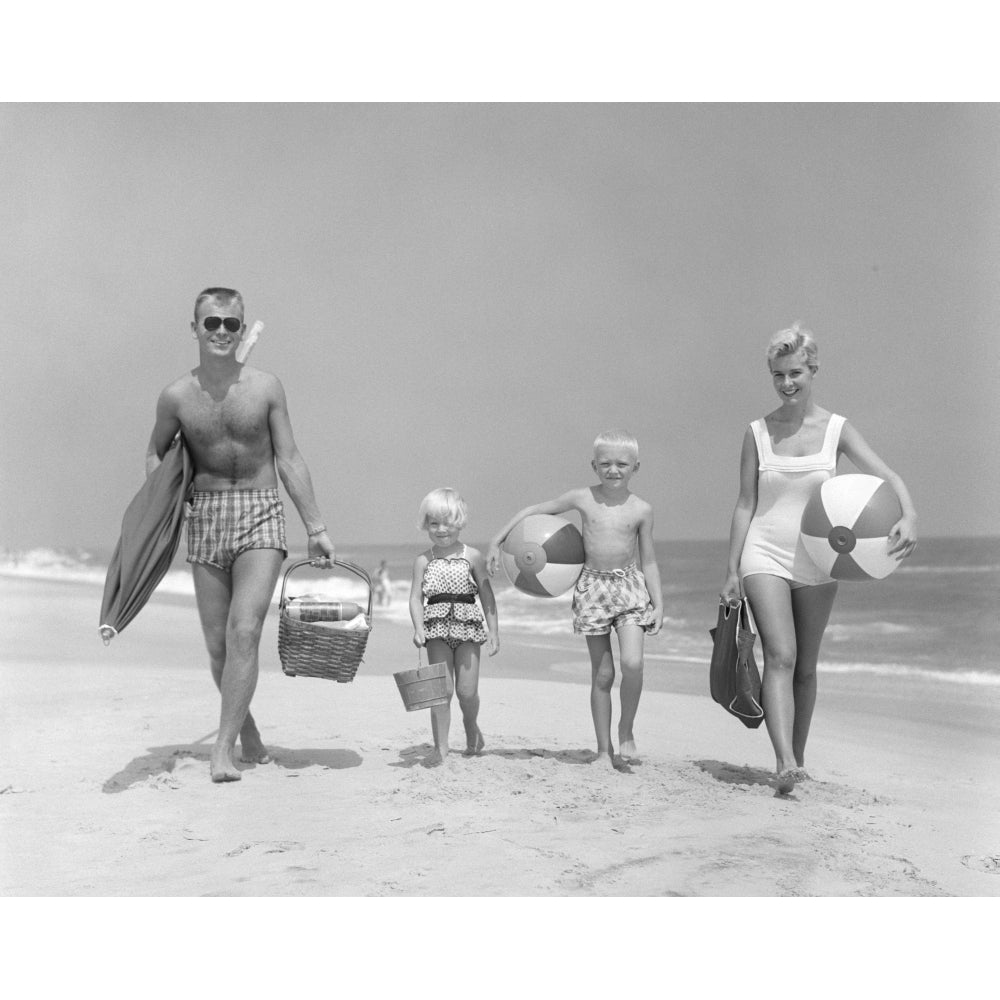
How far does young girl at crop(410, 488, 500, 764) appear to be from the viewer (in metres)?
5.53

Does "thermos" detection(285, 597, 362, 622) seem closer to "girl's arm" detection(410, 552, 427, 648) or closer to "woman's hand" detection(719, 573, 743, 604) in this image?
"girl's arm" detection(410, 552, 427, 648)

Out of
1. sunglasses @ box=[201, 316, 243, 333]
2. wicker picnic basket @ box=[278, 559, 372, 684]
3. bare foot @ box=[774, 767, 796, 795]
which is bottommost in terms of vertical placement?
bare foot @ box=[774, 767, 796, 795]

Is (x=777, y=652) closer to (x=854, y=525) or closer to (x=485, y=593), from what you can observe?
(x=854, y=525)

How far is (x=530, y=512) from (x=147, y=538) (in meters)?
1.84

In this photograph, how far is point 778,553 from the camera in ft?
17.0

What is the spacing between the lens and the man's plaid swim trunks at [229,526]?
17.8 ft

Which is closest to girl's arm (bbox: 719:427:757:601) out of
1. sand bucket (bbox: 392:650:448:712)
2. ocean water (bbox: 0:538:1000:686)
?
sand bucket (bbox: 392:650:448:712)

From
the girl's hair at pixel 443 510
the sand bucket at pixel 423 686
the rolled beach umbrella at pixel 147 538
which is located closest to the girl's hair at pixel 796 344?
the girl's hair at pixel 443 510

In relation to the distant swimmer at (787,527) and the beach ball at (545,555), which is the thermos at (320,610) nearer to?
the beach ball at (545,555)

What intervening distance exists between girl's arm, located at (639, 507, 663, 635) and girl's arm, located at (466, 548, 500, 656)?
29.8 inches

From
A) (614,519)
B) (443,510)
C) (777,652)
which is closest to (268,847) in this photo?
(443,510)

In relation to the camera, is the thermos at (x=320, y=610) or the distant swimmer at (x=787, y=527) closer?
the distant swimmer at (x=787, y=527)

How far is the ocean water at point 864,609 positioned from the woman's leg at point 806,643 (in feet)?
11.4

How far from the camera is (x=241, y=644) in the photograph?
530 cm
